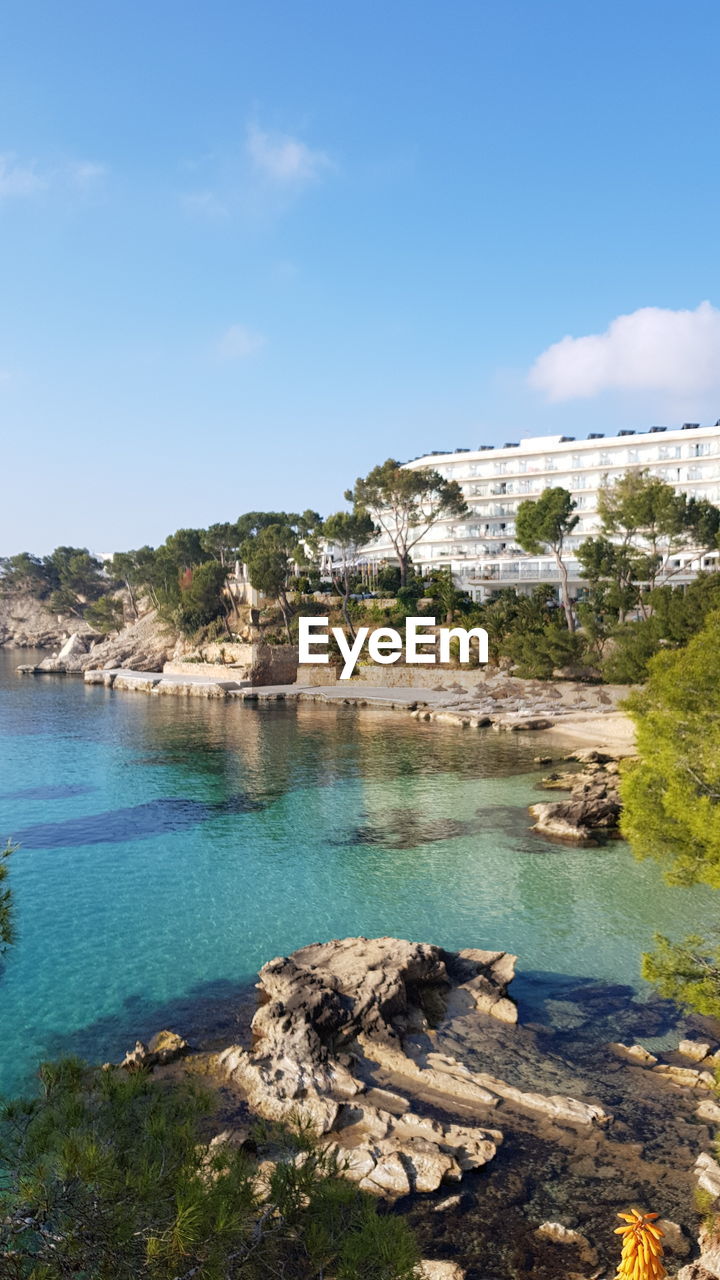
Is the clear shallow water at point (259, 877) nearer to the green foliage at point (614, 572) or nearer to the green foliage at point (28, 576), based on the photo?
the green foliage at point (614, 572)

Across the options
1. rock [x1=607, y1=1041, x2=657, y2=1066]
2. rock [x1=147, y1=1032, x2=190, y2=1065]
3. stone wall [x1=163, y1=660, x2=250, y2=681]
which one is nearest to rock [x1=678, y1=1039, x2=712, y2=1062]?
rock [x1=607, y1=1041, x2=657, y2=1066]

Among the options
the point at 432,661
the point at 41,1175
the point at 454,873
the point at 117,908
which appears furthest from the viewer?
the point at 432,661

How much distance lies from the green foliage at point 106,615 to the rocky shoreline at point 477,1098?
111083 millimetres

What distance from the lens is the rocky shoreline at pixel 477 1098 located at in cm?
1102

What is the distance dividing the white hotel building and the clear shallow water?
4016cm

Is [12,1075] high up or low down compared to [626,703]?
down

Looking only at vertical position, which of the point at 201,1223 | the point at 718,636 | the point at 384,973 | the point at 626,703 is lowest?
the point at 384,973

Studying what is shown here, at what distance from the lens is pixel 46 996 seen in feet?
62.6

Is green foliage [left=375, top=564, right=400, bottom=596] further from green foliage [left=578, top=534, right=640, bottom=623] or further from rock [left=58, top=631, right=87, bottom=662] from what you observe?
rock [left=58, top=631, right=87, bottom=662]

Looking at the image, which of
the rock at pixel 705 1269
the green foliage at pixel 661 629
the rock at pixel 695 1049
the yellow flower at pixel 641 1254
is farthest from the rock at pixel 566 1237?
the green foliage at pixel 661 629

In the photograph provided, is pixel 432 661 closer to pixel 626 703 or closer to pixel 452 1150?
pixel 626 703

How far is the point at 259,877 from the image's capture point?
2717 cm

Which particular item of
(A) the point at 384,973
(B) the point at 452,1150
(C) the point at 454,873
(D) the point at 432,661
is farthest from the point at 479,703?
(B) the point at 452,1150

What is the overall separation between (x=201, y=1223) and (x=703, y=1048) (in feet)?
43.7
